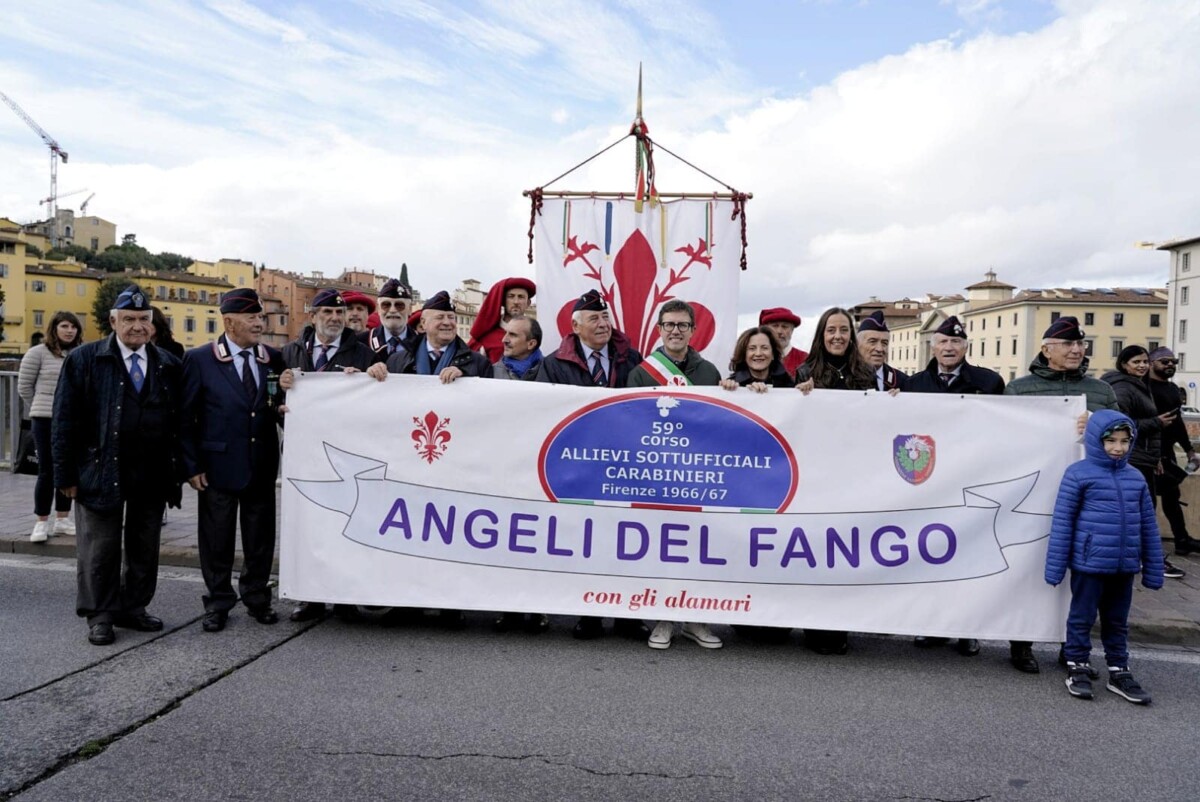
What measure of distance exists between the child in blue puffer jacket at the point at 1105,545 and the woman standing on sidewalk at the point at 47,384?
724cm

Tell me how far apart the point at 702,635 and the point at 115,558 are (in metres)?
3.33

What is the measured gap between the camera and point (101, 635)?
4.57 m

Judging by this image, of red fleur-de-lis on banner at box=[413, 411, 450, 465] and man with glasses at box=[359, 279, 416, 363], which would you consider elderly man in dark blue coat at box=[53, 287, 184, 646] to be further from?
man with glasses at box=[359, 279, 416, 363]

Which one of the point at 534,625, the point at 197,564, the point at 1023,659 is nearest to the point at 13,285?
the point at 197,564

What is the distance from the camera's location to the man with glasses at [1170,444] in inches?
277

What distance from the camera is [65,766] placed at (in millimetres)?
3174

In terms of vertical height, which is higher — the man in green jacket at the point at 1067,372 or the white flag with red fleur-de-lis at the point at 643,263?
the white flag with red fleur-de-lis at the point at 643,263

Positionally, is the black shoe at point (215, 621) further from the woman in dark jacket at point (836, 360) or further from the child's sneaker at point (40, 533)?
the woman in dark jacket at point (836, 360)

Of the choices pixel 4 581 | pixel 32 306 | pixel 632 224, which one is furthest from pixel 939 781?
pixel 32 306

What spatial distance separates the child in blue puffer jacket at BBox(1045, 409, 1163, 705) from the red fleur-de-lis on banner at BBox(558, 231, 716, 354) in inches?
136

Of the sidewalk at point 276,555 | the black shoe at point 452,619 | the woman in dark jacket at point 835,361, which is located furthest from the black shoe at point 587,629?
the sidewalk at point 276,555

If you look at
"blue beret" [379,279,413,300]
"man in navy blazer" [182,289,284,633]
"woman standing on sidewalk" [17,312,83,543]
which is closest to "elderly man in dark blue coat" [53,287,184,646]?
"man in navy blazer" [182,289,284,633]

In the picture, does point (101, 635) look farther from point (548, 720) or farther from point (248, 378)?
point (548, 720)

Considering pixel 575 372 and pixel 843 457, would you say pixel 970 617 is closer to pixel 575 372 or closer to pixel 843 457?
pixel 843 457
